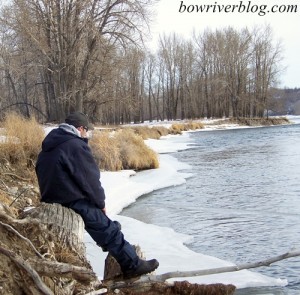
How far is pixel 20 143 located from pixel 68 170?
304 inches

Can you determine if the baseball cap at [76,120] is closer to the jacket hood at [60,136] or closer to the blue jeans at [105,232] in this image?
the jacket hood at [60,136]

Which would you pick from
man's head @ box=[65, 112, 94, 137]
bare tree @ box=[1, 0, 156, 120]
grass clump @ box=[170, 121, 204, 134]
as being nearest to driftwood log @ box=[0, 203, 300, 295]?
man's head @ box=[65, 112, 94, 137]

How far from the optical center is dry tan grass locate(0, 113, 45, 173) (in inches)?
438

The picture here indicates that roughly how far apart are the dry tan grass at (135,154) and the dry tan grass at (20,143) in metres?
4.45

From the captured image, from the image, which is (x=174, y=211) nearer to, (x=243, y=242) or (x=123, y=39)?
(x=243, y=242)

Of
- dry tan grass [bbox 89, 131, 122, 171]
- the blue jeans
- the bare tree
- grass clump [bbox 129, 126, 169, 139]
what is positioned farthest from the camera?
grass clump [bbox 129, 126, 169, 139]

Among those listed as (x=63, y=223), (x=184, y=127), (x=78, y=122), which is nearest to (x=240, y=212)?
(x=63, y=223)

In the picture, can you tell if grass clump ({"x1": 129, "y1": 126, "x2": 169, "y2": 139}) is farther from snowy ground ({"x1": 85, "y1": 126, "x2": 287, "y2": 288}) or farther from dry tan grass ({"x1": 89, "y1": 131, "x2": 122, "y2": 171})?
snowy ground ({"x1": 85, "y1": 126, "x2": 287, "y2": 288})

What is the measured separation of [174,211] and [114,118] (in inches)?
2434

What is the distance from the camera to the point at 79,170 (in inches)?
165

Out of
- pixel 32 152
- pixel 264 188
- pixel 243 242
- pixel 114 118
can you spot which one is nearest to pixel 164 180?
pixel 264 188

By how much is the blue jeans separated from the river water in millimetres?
1626

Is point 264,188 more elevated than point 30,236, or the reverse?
point 30,236

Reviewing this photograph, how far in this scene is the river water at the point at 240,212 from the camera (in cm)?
669
